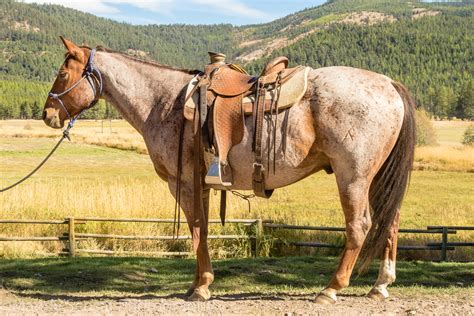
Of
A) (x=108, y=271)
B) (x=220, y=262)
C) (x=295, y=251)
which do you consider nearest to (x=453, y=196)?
(x=295, y=251)

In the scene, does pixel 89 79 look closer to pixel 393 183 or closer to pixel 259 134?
pixel 259 134

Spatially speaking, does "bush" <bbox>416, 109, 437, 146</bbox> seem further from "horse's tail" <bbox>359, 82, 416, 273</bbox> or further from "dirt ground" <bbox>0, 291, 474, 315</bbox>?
"dirt ground" <bbox>0, 291, 474, 315</bbox>

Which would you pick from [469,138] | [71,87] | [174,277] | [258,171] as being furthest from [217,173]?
[469,138]

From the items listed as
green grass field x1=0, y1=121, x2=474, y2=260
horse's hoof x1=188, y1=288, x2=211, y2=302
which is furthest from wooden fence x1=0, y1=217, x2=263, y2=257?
horse's hoof x1=188, y1=288, x2=211, y2=302

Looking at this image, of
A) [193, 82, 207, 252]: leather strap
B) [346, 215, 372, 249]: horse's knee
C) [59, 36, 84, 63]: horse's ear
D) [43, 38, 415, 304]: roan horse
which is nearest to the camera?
[43, 38, 415, 304]: roan horse

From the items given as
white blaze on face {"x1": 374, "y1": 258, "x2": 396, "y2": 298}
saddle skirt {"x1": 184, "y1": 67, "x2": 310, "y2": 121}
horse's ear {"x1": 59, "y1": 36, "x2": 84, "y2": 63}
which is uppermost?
horse's ear {"x1": 59, "y1": 36, "x2": 84, "y2": 63}

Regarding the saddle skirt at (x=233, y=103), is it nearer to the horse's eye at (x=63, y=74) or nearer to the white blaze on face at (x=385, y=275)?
the horse's eye at (x=63, y=74)

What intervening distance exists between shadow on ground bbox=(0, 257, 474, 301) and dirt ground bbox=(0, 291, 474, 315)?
0.33m

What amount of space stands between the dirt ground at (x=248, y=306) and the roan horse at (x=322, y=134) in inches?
10.5

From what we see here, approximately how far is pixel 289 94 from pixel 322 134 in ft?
1.80

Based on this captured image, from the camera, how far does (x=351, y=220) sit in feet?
18.7

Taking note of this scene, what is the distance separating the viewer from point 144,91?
649 centimetres

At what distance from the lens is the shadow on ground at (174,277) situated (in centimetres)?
721

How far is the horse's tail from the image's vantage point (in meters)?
5.90
